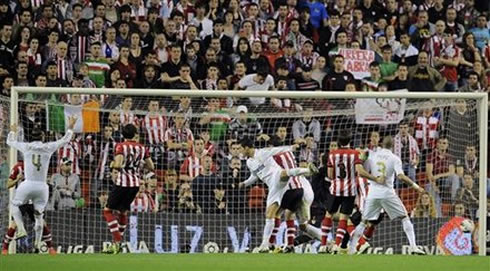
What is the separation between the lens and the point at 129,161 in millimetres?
19406

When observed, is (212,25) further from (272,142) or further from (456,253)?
(456,253)

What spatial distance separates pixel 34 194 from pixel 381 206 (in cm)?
453

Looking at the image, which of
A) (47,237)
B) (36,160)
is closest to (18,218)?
(47,237)

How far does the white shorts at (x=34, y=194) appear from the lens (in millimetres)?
18938

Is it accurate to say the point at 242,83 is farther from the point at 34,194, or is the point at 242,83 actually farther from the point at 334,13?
the point at 34,194

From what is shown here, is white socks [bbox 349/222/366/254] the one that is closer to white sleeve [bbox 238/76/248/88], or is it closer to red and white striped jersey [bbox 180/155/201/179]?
red and white striped jersey [bbox 180/155/201/179]

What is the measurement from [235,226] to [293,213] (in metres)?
1.01

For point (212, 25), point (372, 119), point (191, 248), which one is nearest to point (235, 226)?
point (191, 248)

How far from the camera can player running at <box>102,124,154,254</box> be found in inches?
760

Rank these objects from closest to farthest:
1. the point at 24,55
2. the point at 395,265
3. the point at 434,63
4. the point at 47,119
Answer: the point at 395,265 < the point at 47,119 < the point at 24,55 < the point at 434,63

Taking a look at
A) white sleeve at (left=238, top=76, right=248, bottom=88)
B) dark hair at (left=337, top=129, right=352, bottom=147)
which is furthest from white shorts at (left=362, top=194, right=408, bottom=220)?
white sleeve at (left=238, top=76, right=248, bottom=88)

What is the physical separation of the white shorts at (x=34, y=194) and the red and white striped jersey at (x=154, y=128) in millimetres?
2196

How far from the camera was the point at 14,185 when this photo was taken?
19.0m

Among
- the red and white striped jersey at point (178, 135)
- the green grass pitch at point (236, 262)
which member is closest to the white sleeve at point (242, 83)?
the red and white striped jersey at point (178, 135)
